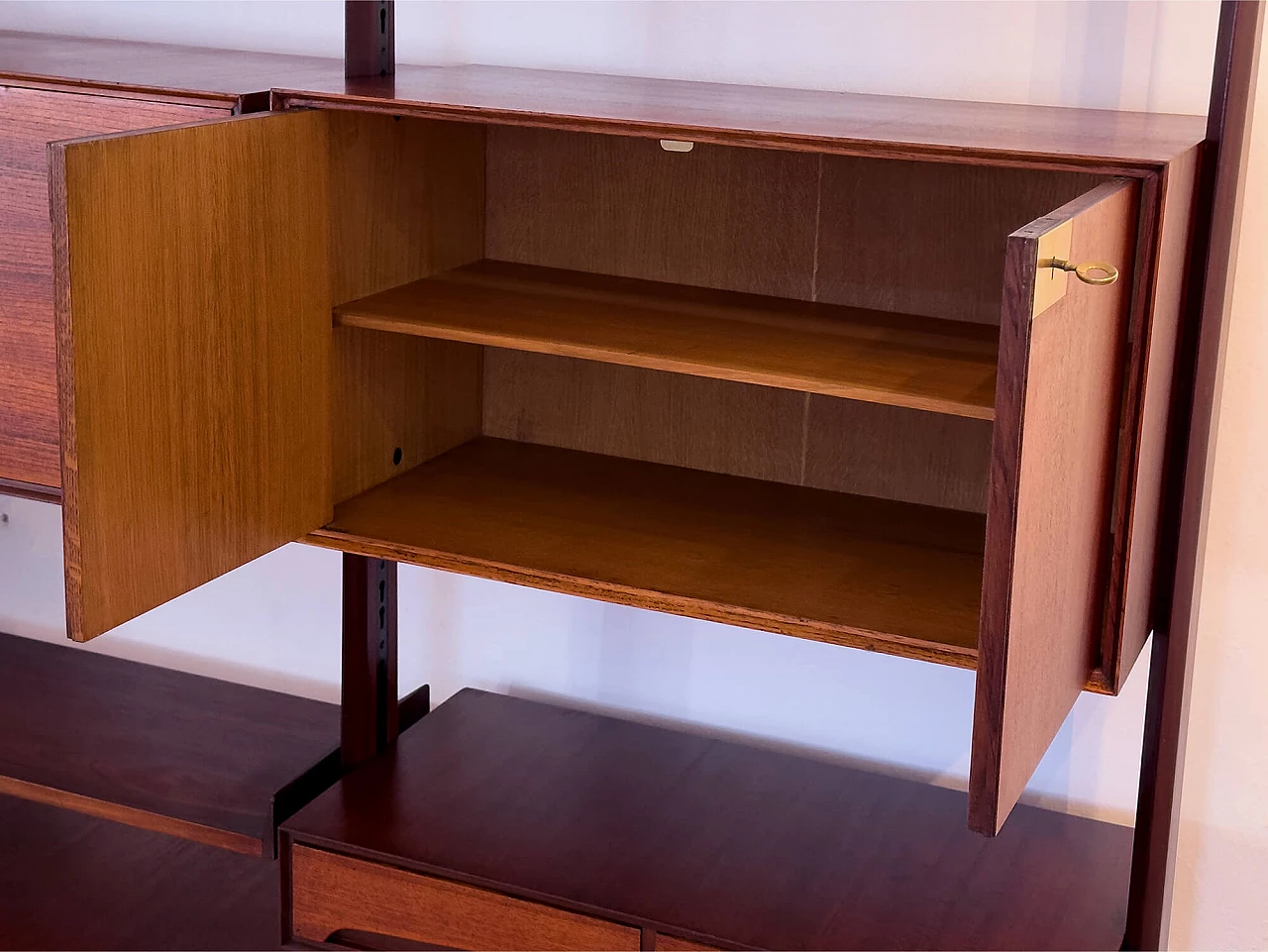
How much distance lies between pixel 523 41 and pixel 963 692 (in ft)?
3.25

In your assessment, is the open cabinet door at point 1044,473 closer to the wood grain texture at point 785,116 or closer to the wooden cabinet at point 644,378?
the wooden cabinet at point 644,378

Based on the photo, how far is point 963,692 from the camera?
1.88 meters

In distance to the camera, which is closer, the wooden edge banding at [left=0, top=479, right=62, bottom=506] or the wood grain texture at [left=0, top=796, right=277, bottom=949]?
the wooden edge banding at [left=0, top=479, right=62, bottom=506]

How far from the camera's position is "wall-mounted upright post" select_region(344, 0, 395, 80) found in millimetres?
1616

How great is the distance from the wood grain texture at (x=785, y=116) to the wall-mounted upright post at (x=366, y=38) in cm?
3

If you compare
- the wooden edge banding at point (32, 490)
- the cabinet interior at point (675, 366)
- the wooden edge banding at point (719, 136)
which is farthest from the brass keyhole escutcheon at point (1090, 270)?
the wooden edge banding at point (32, 490)

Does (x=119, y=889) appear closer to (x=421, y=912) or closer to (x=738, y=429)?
(x=421, y=912)

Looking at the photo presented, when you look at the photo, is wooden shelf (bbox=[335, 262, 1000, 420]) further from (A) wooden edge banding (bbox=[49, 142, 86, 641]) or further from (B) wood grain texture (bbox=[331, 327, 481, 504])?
(A) wooden edge banding (bbox=[49, 142, 86, 641])

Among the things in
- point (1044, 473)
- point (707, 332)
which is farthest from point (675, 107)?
point (1044, 473)

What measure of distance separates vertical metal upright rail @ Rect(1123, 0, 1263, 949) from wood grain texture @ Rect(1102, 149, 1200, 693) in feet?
0.05

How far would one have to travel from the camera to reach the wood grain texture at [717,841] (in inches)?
62.4

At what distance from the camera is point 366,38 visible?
5.30ft

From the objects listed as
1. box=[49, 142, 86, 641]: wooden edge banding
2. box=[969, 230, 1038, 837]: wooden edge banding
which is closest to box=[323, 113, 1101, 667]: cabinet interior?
box=[969, 230, 1038, 837]: wooden edge banding

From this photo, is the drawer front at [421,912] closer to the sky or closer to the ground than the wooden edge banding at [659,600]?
closer to the ground
